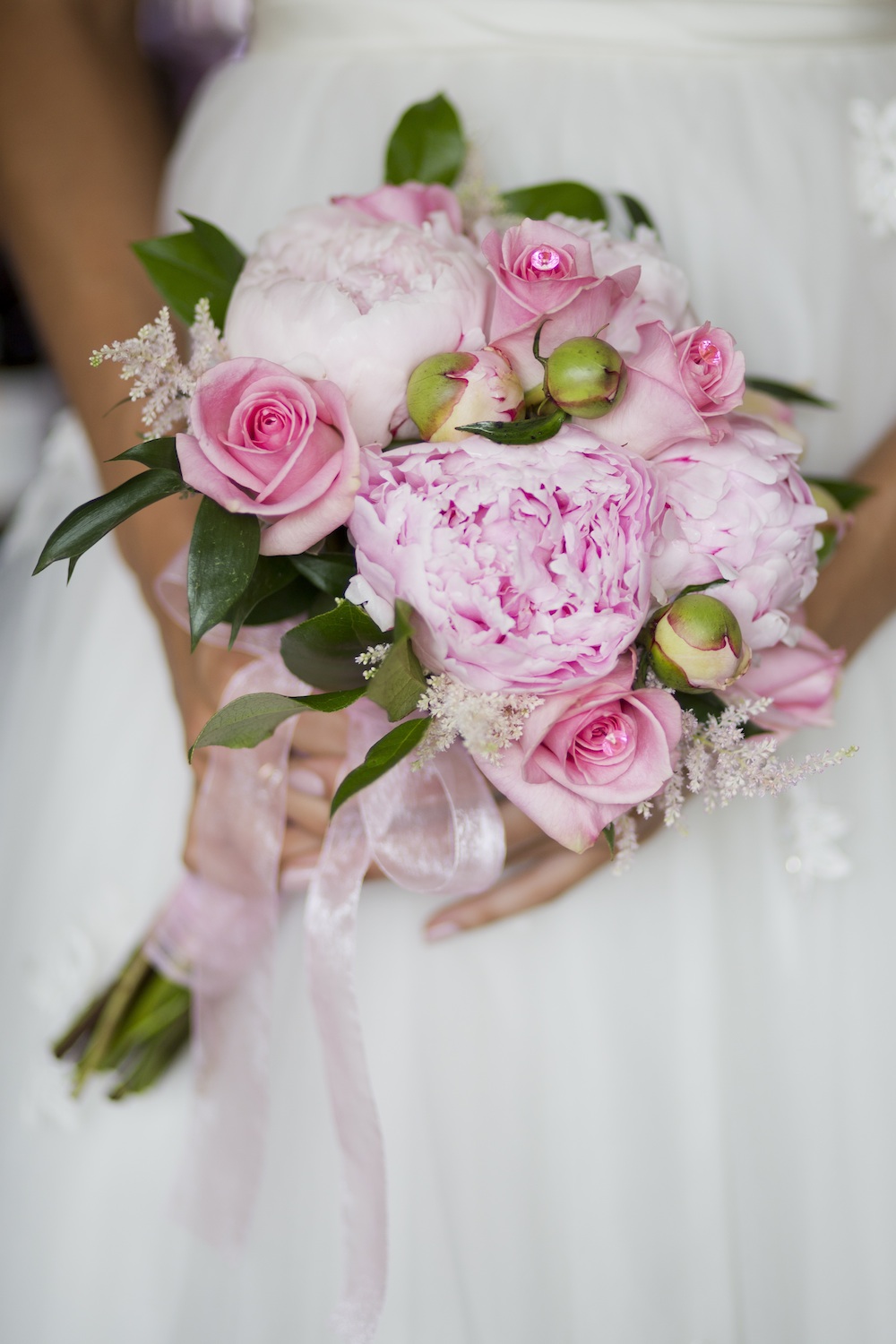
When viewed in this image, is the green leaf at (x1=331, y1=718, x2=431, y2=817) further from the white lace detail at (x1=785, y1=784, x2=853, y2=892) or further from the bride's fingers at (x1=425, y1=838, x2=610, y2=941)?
the white lace detail at (x1=785, y1=784, x2=853, y2=892)

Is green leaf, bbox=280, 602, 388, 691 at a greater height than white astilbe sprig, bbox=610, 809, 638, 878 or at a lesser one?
greater

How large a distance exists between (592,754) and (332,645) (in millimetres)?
152

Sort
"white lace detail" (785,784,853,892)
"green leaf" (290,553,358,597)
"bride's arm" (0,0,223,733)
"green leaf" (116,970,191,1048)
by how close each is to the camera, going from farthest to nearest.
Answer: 1. "bride's arm" (0,0,223,733)
2. "green leaf" (116,970,191,1048)
3. "white lace detail" (785,784,853,892)
4. "green leaf" (290,553,358,597)

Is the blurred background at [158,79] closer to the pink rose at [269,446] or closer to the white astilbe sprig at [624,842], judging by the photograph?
the pink rose at [269,446]

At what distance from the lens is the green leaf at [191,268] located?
68 centimetres

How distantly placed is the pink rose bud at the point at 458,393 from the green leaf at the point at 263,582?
0.38 ft

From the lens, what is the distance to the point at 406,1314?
0.72 meters

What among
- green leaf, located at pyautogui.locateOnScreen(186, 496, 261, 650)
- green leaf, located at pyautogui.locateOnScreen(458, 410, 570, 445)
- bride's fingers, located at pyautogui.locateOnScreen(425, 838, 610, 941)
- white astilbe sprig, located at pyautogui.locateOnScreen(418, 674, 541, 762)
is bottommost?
bride's fingers, located at pyautogui.locateOnScreen(425, 838, 610, 941)

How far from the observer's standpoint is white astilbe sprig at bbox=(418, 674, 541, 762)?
1.63ft

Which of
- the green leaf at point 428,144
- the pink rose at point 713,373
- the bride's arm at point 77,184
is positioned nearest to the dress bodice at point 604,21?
the green leaf at point 428,144

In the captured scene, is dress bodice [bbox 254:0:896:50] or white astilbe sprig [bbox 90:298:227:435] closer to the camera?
white astilbe sprig [bbox 90:298:227:435]

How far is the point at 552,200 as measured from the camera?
77 cm

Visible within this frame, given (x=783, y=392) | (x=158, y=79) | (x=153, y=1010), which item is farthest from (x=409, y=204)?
(x=158, y=79)

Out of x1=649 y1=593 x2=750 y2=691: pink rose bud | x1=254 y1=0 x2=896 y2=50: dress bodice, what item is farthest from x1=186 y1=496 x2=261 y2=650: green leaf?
x1=254 y1=0 x2=896 y2=50: dress bodice
